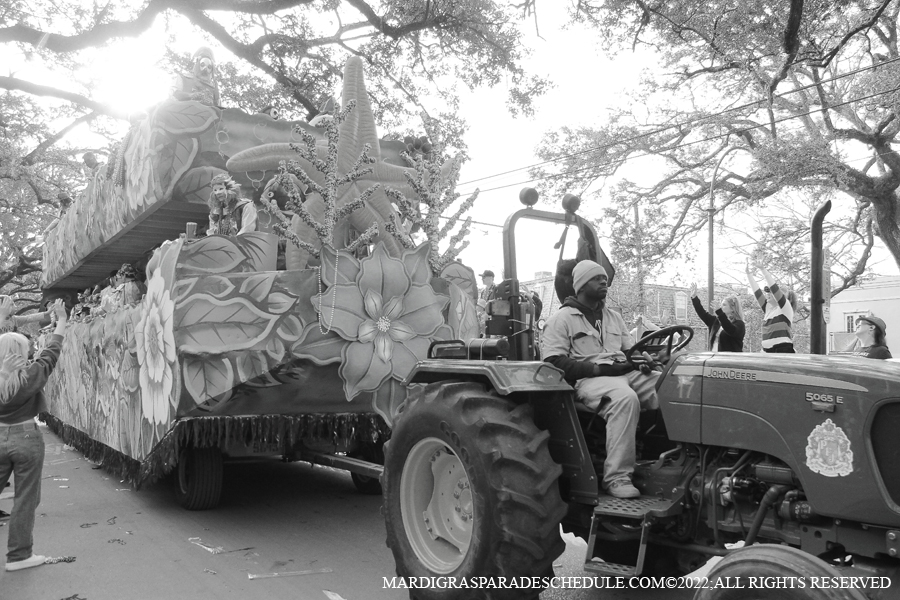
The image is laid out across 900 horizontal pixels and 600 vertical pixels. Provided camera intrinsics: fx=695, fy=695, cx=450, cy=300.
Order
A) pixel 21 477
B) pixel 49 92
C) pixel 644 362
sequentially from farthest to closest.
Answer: pixel 49 92 → pixel 21 477 → pixel 644 362

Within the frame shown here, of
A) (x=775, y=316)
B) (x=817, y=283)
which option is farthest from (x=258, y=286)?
(x=817, y=283)

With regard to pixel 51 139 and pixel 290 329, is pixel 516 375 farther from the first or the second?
pixel 51 139

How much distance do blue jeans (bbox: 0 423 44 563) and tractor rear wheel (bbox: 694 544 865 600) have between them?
183 inches

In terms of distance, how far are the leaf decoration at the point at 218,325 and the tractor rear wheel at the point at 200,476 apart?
4.00ft

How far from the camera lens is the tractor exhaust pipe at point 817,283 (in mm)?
3139

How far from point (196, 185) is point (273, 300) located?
2067 mm

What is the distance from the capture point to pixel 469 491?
4000 mm

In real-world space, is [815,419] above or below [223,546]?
above

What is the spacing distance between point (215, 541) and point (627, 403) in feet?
12.4

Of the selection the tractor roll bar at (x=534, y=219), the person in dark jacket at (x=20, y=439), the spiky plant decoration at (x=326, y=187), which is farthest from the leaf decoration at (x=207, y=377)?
the tractor roll bar at (x=534, y=219)

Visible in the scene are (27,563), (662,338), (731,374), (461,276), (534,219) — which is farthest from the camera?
(461,276)

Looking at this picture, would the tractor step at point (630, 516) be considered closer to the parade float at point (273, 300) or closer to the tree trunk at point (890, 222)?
the parade float at point (273, 300)

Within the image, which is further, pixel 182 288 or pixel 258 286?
pixel 258 286

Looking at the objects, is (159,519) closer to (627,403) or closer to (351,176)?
(351,176)
